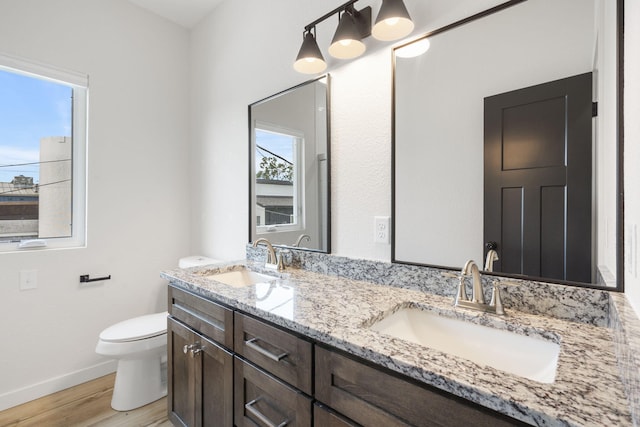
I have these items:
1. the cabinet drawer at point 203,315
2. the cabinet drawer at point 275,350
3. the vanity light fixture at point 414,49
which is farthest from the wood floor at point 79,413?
the vanity light fixture at point 414,49

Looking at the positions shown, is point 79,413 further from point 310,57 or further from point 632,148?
point 632,148

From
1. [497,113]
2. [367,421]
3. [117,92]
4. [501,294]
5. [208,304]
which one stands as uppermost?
[117,92]

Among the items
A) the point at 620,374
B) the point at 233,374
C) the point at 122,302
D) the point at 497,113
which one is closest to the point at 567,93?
the point at 497,113

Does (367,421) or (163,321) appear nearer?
(367,421)

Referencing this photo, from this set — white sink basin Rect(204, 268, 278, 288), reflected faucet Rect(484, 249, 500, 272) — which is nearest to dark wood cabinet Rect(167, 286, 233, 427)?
white sink basin Rect(204, 268, 278, 288)

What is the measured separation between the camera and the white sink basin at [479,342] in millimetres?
820

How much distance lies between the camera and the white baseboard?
6.02ft

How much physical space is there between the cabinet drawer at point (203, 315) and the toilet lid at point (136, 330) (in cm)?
39

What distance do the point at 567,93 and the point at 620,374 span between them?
77cm

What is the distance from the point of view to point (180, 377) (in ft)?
5.04

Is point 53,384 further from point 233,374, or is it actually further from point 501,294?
point 501,294

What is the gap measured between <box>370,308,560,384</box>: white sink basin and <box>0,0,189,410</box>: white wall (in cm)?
212

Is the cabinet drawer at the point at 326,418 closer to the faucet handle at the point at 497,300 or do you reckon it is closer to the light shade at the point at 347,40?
the faucet handle at the point at 497,300

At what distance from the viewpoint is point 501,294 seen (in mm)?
1036
